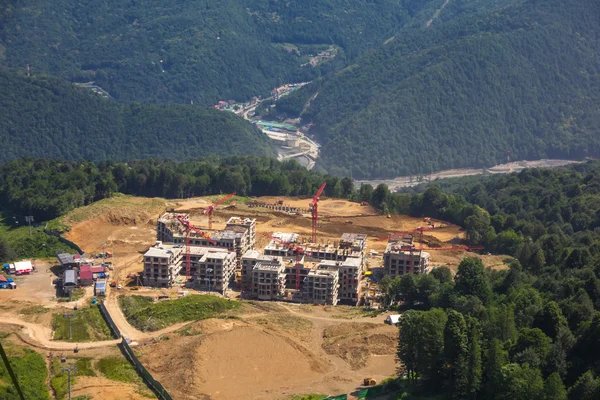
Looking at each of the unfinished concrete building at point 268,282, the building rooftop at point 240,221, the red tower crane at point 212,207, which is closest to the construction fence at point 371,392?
the unfinished concrete building at point 268,282

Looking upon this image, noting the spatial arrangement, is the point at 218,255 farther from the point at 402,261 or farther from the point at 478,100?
the point at 478,100

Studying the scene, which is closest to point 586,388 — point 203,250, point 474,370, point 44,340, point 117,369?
point 474,370

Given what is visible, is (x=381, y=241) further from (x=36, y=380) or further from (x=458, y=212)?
(x=36, y=380)

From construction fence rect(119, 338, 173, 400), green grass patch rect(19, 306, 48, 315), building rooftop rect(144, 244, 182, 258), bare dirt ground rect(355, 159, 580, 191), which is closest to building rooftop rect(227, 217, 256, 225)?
building rooftop rect(144, 244, 182, 258)

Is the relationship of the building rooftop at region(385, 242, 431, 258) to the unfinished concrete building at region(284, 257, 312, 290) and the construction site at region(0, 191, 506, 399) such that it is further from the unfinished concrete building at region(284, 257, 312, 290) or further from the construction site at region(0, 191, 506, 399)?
the unfinished concrete building at region(284, 257, 312, 290)

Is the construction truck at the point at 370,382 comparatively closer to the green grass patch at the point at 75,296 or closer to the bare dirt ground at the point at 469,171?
the green grass patch at the point at 75,296
